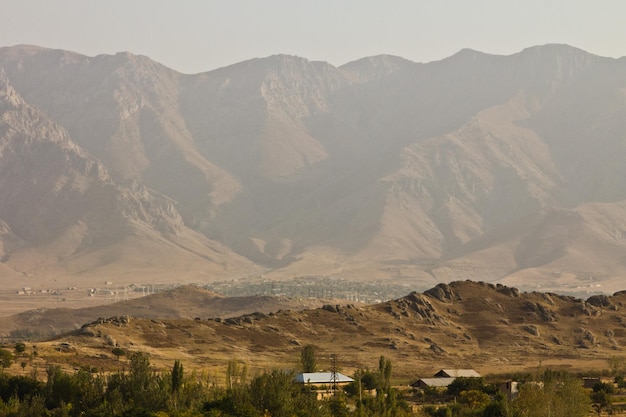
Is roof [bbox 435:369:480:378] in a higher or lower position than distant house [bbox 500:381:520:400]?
higher

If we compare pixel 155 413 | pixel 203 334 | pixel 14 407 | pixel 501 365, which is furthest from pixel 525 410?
pixel 203 334

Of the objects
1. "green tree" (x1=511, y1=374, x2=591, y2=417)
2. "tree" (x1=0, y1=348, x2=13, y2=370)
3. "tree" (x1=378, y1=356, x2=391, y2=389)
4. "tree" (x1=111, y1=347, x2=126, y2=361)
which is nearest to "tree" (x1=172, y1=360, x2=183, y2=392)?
"green tree" (x1=511, y1=374, x2=591, y2=417)

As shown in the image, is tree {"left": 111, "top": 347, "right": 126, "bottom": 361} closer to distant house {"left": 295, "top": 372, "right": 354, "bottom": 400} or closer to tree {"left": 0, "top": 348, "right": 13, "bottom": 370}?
tree {"left": 0, "top": 348, "right": 13, "bottom": 370}

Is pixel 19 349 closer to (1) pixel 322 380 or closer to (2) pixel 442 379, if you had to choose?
(1) pixel 322 380

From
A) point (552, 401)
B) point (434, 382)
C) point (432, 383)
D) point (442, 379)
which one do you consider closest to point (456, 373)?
point (442, 379)

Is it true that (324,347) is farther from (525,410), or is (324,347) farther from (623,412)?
(525,410)

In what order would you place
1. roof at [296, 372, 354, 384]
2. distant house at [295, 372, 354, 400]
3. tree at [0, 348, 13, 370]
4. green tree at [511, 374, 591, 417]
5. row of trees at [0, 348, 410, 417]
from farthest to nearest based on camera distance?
tree at [0, 348, 13, 370] → roof at [296, 372, 354, 384] → distant house at [295, 372, 354, 400] → green tree at [511, 374, 591, 417] → row of trees at [0, 348, 410, 417]

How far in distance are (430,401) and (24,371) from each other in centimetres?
4378

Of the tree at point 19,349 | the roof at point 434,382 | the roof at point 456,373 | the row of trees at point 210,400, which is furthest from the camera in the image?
the roof at point 456,373

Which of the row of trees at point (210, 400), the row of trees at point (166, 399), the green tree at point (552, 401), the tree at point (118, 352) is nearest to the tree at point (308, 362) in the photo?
the row of trees at point (210, 400)

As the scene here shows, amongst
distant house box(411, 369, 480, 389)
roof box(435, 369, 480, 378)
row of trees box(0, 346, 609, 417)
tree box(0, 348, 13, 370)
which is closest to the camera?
row of trees box(0, 346, 609, 417)

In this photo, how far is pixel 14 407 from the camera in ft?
303

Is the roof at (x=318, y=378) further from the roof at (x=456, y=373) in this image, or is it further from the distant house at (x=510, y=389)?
the roof at (x=456, y=373)

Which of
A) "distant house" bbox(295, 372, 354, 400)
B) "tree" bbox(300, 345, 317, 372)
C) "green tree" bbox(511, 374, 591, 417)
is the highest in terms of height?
"tree" bbox(300, 345, 317, 372)
